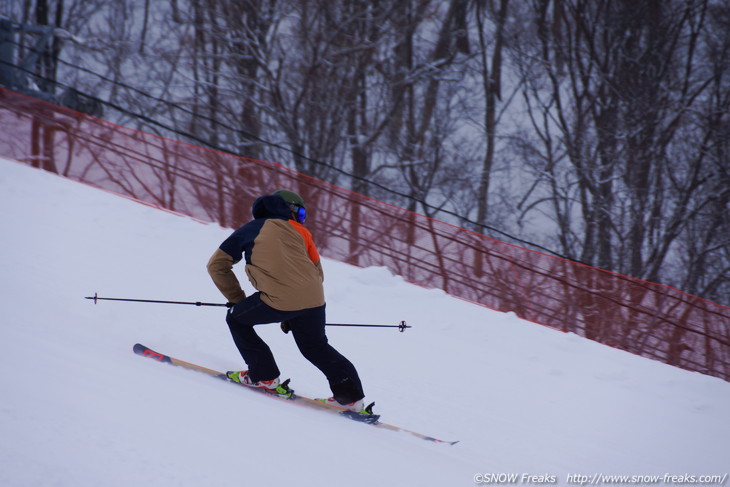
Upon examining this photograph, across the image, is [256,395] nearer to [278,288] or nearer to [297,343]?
[297,343]

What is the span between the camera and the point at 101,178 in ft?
30.3

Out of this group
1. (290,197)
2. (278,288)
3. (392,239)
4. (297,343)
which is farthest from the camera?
(392,239)

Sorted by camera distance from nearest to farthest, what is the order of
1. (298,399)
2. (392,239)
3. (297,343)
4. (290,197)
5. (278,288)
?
(278,288), (290,197), (297,343), (298,399), (392,239)

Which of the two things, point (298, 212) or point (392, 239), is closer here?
point (298, 212)

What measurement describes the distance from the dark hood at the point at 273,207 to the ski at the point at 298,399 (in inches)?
49.5

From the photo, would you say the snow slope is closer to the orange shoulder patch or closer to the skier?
the skier

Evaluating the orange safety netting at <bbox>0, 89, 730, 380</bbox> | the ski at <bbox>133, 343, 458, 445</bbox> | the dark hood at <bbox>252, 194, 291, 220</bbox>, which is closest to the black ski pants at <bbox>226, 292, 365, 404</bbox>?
the ski at <bbox>133, 343, 458, 445</bbox>

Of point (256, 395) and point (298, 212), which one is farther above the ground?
point (298, 212)

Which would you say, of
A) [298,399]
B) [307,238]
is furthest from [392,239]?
[307,238]

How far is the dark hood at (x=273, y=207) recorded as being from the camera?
157 inches

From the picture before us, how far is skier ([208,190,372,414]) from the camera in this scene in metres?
3.95

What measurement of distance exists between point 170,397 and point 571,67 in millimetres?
20063

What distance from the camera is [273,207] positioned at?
3.99 m

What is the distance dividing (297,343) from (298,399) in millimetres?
505
